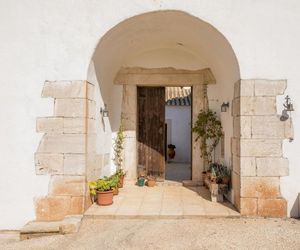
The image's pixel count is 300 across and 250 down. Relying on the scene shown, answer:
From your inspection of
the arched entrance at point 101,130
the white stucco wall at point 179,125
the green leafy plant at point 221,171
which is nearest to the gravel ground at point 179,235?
the arched entrance at point 101,130

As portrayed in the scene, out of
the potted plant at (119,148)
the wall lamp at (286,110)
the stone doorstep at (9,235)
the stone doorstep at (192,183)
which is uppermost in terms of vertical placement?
the wall lamp at (286,110)

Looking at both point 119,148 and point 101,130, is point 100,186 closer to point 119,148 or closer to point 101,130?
point 101,130

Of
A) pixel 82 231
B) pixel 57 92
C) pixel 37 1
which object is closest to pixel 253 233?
pixel 82 231

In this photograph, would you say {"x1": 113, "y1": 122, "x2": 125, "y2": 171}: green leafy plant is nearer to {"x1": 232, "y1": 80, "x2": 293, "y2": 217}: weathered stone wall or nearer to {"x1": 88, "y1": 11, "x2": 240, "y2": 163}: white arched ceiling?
{"x1": 88, "y1": 11, "x2": 240, "y2": 163}: white arched ceiling

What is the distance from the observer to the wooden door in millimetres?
7102

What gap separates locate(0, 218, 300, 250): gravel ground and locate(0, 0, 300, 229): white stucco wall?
797 mm

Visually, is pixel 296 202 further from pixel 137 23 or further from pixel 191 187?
pixel 137 23

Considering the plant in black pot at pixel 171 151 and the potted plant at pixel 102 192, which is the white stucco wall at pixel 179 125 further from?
the potted plant at pixel 102 192

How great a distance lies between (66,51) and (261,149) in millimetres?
3451

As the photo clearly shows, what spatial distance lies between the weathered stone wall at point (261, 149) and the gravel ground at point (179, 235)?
28cm

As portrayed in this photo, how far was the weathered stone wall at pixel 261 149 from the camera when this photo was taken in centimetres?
433

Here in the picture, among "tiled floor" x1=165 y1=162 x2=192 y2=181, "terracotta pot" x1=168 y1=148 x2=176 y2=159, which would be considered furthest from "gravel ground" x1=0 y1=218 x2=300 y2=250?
"terracotta pot" x1=168 y1=148 x2=176 y2=159

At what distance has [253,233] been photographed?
3.76m

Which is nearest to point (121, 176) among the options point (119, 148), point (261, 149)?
point (119, 148)
